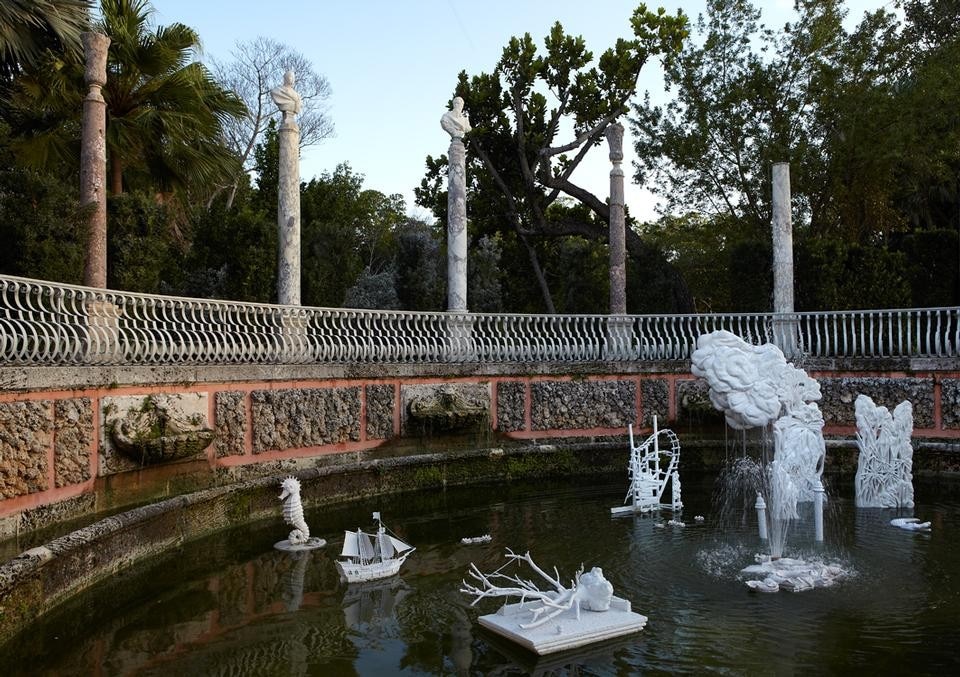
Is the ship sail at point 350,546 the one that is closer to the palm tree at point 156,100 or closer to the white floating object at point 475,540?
the white floating object at point 475,540

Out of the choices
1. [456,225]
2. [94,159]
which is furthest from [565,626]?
[456,225]

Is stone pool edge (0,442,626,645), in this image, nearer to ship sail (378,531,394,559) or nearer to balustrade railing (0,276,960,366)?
balustrade railing (0,276,960,366)

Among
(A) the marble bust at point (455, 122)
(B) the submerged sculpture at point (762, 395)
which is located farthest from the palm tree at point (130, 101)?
(B) the submerged sculpture at point (762, 395)

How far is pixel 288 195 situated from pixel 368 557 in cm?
717

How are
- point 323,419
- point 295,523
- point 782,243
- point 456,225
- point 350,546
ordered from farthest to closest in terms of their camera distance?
point 782,243
point 456,225
point 323,419
point 295,523
point 350,546

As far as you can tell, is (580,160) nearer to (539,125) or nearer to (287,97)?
(539,125)

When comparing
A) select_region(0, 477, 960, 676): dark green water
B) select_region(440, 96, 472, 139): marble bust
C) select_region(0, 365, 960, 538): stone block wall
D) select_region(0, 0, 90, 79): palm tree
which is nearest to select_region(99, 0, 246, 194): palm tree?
select_region(0, 0, 90, 79): palm tree

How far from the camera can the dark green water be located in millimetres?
5105

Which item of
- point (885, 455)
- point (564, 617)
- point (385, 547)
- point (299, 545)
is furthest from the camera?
point (885, 455)

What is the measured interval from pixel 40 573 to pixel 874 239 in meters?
21.3

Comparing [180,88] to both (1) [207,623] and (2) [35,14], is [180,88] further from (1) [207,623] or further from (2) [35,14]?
(1) [207,623]

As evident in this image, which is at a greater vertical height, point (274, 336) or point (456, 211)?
point (456, 211)

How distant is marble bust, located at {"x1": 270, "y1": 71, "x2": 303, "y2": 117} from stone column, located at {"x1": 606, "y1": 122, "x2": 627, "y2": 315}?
6662 millimetres

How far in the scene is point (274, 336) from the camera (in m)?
10.5
